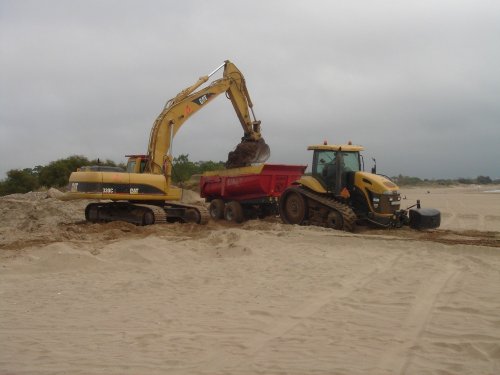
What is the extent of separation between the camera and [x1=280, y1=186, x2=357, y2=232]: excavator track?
44.0 feet

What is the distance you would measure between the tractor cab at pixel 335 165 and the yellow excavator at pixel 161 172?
3.53m

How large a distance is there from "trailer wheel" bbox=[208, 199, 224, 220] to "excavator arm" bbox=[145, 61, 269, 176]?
139cm

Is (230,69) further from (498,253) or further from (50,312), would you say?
(50,312)

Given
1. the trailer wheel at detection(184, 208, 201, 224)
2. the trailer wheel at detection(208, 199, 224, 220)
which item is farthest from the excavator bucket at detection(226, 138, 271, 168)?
the trailer wheel at detection(184, 208, 201, 224)

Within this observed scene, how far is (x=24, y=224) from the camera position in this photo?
16.3 meters

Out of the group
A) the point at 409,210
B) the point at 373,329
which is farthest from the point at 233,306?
the point at 409,210

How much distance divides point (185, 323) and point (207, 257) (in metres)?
4.50

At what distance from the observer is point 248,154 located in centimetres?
1792

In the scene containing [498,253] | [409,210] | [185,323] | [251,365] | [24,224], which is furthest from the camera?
[24,224]

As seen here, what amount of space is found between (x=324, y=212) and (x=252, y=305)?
8217 millimetres

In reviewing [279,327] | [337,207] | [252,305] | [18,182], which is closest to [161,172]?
[337,207]

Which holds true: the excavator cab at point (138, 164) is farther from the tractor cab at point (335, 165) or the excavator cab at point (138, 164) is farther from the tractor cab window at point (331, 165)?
the tractor cab window at point (331, 165)

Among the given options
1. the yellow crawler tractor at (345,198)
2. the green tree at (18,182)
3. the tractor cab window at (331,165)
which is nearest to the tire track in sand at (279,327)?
the yellow crawler tractor at (345,198)

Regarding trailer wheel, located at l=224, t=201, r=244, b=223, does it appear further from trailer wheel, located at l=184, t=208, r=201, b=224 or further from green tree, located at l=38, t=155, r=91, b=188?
green tree, located at l=38, t=155, r=91, b=188
